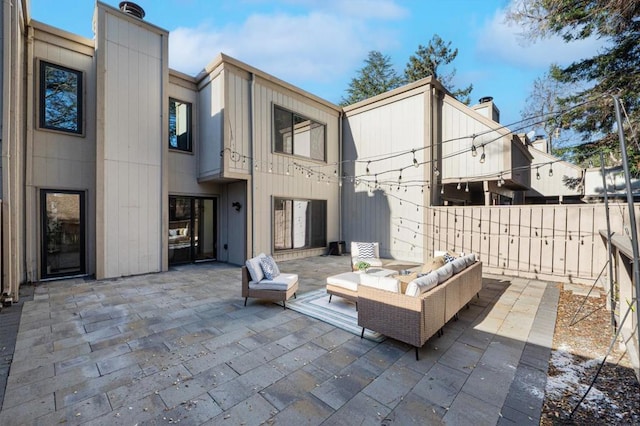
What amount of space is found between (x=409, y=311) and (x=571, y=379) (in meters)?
1.59

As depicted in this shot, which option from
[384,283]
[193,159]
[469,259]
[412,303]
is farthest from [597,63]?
[193,159]

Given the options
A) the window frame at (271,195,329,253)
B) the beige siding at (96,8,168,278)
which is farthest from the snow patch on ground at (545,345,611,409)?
the beige siding at (96,8,168,278)

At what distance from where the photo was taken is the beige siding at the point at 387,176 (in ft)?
29.2

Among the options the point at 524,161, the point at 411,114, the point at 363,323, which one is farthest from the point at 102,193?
the point at 524,161

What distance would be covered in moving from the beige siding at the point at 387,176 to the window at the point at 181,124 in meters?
5.49

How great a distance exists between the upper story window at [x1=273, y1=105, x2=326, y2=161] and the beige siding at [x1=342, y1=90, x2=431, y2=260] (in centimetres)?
122

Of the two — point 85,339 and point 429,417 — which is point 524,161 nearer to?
point 429,417

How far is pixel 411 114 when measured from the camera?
912cm

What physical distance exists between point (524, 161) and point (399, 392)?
33.9 ft

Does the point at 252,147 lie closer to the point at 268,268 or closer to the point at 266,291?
the point at 268,268

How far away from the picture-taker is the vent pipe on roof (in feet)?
23.7

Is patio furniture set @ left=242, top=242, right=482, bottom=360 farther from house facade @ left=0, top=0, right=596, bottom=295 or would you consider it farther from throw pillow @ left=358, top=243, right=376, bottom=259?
house facade @ left=0, top=0, right=596, bottom=295

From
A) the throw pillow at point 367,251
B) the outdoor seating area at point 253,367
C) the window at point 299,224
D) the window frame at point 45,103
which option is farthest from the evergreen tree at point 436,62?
the window frame at point 45,103

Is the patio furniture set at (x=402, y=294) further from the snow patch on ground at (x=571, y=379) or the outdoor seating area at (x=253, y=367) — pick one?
the snow patch on ground at (x=571, y=379)
